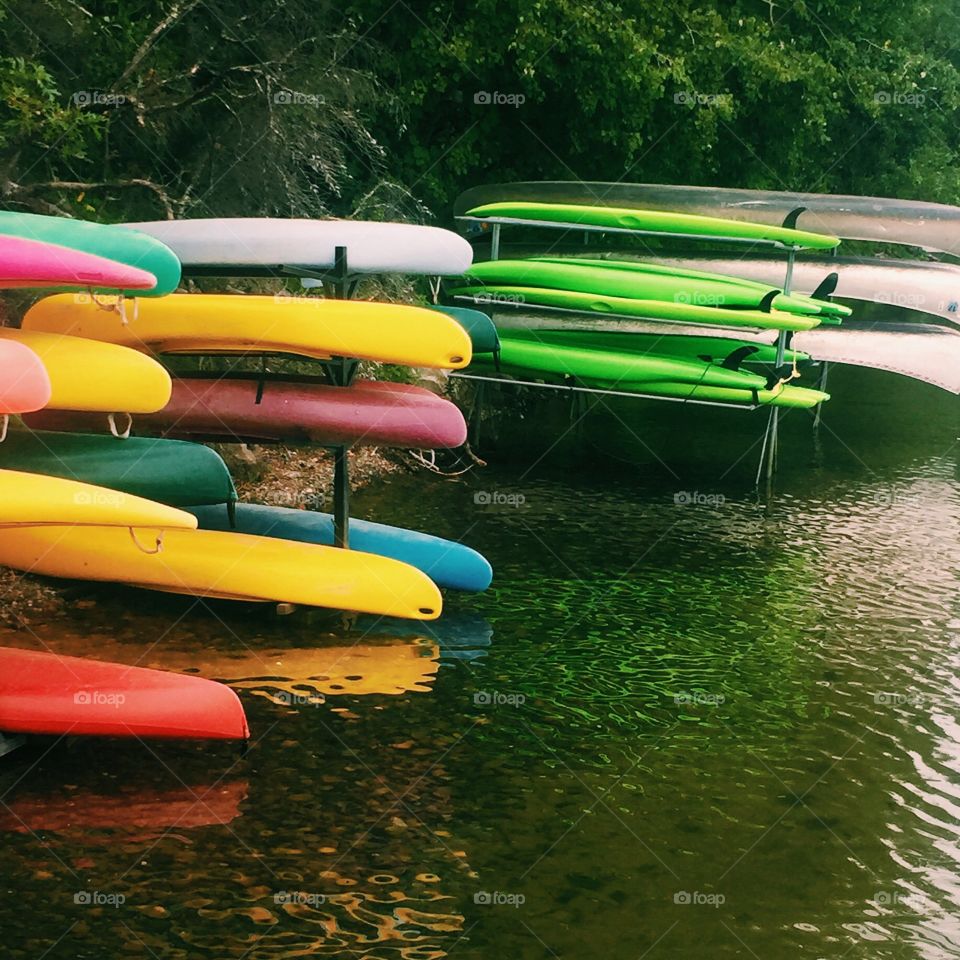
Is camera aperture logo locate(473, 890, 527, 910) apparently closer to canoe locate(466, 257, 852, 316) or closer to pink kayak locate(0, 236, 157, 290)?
pink kayak locate(0, 236, 157, 290)

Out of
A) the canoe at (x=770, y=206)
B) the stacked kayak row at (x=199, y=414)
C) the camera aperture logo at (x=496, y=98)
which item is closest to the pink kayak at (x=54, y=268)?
the stacked kayak row at (x=199, y=414)

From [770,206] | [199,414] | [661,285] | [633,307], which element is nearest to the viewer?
[199,414]

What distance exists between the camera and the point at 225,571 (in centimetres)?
647

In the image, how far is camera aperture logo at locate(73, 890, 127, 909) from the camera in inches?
165

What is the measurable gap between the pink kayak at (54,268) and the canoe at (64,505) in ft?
2.55

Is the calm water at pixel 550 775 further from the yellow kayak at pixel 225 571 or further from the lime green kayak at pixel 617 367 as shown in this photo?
the lime green kayak at pixel 617 367

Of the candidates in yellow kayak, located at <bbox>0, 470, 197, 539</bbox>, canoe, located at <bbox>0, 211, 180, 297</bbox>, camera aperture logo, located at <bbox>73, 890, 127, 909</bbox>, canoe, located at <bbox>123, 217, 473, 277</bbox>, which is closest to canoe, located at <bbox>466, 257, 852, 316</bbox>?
canoe, located at <bbox>123, 217, 473, 277</bbox>

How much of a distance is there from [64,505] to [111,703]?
693 mm

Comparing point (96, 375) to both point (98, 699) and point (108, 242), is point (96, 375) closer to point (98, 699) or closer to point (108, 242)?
point (108, 242)

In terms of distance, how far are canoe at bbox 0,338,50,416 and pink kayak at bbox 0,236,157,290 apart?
0.37 metres

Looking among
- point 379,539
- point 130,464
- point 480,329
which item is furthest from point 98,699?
point 480,329

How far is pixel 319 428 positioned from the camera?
697 cm

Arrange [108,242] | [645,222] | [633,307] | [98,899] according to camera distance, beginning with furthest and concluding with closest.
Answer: [645,222]
[633,307]
[108,242]
[98,899]

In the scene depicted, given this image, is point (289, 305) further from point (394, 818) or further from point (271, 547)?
point (394, 818)
